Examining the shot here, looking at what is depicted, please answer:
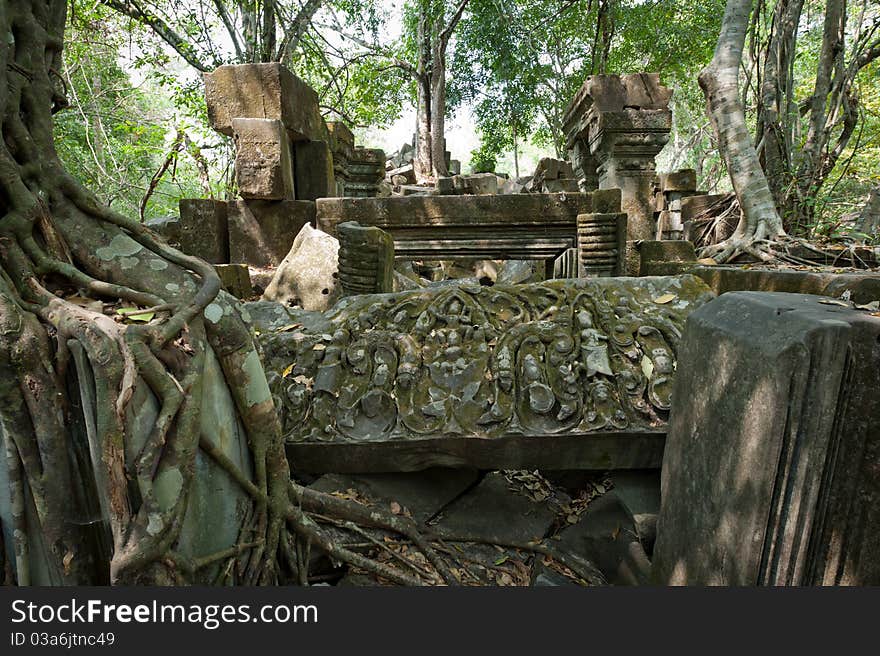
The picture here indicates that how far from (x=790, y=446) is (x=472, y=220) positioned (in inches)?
129

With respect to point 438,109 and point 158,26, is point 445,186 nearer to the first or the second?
point 438,109

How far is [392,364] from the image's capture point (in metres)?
2.29

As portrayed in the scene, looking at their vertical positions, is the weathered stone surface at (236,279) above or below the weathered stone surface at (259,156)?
below

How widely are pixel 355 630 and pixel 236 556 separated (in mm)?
408

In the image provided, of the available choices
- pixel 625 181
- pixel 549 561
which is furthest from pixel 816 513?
pixel 625 181

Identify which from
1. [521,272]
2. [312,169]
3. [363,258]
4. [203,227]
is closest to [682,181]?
[521,272]

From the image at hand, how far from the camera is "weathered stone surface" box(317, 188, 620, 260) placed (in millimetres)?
4102

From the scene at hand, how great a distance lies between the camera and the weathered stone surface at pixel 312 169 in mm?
5141

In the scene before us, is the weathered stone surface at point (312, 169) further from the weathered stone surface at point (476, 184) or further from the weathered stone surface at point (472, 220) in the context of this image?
the weathered stone surface at point (476, 184)

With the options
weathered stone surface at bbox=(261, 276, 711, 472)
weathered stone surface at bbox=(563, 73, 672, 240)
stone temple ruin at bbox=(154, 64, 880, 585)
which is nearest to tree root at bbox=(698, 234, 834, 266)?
weathered stone surface at bbox=(563, 73, 672, 240)

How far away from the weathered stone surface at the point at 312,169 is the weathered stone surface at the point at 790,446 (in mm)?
4604

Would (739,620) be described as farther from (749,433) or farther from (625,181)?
(625,181)

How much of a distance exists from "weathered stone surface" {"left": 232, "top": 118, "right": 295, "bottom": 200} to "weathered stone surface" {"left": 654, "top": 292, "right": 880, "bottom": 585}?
4.09m

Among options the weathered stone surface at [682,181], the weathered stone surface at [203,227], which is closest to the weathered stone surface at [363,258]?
the weathered stone surface at [203,227]
